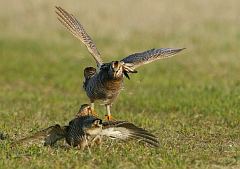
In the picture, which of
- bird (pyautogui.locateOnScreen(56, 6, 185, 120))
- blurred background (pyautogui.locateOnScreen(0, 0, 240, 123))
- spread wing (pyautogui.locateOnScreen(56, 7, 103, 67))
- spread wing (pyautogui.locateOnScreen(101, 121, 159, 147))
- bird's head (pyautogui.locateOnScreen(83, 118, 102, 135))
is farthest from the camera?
blurred background (pyautogui.locateOnScreen(0, 0, 240, 123))

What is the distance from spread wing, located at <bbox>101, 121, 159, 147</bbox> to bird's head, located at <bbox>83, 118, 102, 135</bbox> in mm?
97

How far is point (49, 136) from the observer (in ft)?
28.1

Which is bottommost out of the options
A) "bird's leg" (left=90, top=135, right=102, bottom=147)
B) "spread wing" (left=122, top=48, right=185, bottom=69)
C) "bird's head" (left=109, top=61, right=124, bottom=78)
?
"bird's leg" (left=90, top=135, right=102, bottom=147)

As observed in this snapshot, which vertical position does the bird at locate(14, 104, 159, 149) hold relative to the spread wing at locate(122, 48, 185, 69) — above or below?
below

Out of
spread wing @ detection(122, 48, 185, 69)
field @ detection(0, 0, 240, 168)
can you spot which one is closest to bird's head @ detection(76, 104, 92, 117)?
field @ detection(0, 0, 240, 168)

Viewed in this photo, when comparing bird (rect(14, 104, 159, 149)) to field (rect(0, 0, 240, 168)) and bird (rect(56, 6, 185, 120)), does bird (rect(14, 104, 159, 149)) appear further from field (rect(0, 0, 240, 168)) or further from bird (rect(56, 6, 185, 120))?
bird (rect(56, 6, 185, 120))

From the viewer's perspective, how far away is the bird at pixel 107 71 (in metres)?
8.75

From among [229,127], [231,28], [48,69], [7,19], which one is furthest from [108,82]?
[7,19]

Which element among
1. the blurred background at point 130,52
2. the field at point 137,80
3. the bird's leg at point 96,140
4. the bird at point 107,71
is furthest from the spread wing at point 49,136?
the blurred background at point 130,52

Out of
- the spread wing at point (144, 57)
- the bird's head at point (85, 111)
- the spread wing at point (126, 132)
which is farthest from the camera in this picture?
the spread wing at point (144, 57)

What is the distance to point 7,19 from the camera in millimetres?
24578

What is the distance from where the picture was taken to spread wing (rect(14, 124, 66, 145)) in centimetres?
840

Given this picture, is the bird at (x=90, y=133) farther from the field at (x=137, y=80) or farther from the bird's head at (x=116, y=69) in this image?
the bird's head at (x=116, y=69)

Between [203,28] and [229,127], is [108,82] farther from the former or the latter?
[203,28]
